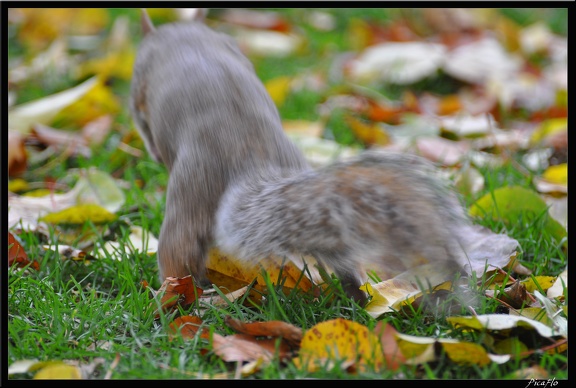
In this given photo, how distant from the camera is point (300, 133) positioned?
10.7 feet

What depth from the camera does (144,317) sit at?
186cm

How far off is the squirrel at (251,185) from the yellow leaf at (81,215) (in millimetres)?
Answer: 266

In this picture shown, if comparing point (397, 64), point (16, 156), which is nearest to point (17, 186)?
point (16, 156)

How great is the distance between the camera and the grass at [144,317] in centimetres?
160

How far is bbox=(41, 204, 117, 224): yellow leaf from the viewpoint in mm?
2381

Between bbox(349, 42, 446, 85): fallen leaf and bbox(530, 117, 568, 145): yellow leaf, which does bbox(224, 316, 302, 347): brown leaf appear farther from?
bbox(349, 42, 446, 85): fallen leaf

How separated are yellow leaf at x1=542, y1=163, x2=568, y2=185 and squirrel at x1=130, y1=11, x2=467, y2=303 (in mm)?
1018

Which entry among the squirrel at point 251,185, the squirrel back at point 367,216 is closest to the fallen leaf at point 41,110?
the squirrel at point 251,185

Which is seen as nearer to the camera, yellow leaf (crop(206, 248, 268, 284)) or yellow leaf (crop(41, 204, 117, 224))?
yellow leaf (crop(206, 248, 268, 284))

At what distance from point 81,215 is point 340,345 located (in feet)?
3.57

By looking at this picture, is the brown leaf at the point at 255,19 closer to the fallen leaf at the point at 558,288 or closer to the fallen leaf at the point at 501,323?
the fallen leaf at the point at 558,288
